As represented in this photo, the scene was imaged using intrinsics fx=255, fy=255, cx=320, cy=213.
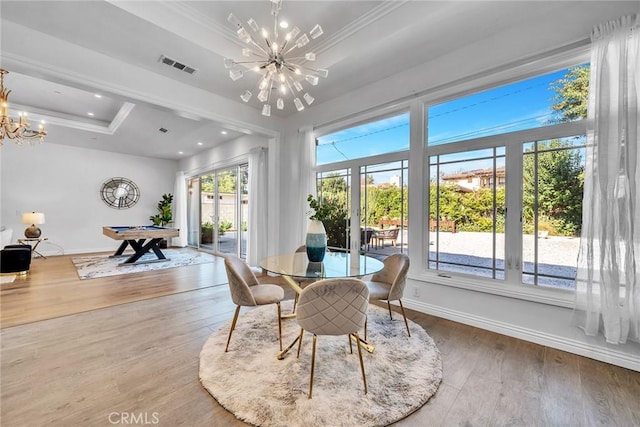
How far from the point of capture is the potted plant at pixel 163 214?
8.02 m

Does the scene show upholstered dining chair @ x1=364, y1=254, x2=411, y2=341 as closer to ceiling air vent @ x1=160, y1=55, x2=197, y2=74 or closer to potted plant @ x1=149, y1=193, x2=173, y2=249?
ceiling air vent @ x1=160, y1=55, x2=197, y2=74

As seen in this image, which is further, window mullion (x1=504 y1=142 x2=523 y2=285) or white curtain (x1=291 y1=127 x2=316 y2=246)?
white curtain (x1=291 y1=127 x2=316 y2=246)

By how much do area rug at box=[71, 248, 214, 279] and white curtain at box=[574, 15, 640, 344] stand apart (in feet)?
21.3

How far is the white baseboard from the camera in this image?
205 centimetres

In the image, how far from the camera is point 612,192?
2.02 m

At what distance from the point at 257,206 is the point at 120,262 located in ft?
11.8

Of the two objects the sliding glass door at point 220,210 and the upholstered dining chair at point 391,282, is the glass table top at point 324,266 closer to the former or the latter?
the upholstered dining chair at point 391,282

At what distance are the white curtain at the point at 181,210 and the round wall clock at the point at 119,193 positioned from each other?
1.20 meters

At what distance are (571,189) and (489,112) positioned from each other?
1105 mm

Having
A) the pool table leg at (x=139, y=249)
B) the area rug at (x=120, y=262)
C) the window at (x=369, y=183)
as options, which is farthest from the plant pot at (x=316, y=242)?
the pool table leg at (x=139, y=249)

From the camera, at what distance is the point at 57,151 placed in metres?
6.96

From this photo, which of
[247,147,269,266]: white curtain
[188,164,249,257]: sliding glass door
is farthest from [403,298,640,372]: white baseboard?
[188,164,249,257]: sliding glass door

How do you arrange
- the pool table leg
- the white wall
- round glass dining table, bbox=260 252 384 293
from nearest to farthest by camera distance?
1. round glass dining table, bbox=260 252 384 293
2. the pool table leg
3. the white wall

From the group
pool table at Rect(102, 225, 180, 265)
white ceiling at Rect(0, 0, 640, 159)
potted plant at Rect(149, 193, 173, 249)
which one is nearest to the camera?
white ceiling at Rect(0, 0, 640, 159)
